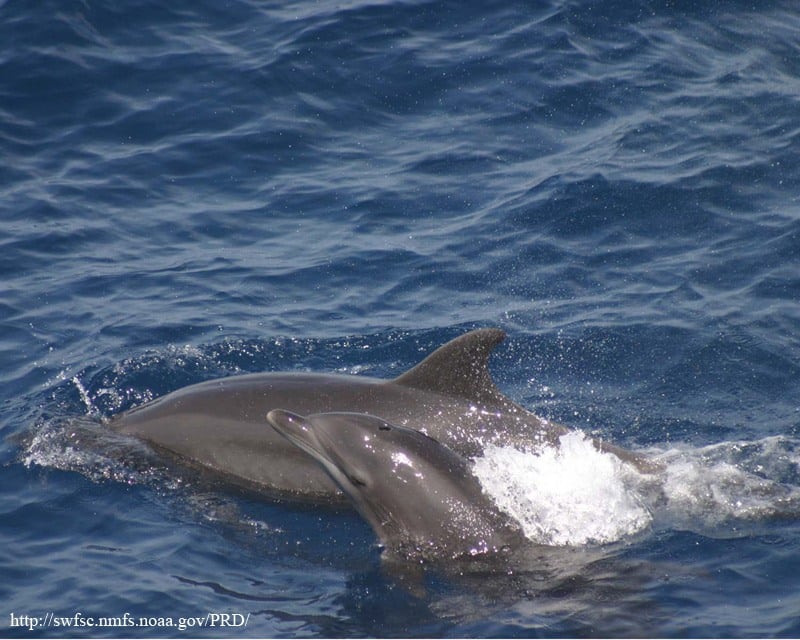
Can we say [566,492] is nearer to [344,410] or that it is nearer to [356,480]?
[356,480]

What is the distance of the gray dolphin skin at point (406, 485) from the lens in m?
9.28

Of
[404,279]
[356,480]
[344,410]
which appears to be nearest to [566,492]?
[356,480]

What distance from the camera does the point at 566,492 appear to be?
1002cm

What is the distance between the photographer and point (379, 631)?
8492 mm

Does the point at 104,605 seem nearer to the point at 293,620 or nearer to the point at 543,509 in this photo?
the point at 293,620

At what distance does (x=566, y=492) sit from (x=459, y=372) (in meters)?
1.38

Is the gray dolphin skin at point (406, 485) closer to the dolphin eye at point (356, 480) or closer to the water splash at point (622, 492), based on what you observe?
the dolphin eye at point (356, 480)

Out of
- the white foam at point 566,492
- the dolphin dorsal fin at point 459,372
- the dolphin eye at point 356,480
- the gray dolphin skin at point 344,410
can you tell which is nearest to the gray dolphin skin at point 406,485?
the dolphin eye at point 356,480

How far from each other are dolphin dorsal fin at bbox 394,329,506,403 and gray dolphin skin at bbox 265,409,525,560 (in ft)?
3.02

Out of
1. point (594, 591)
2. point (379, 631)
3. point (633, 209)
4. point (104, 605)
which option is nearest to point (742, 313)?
point (633, 209)

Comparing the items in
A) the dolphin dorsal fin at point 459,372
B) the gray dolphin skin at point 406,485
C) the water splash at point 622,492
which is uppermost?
the dolphin dorsal fin at point 459,372

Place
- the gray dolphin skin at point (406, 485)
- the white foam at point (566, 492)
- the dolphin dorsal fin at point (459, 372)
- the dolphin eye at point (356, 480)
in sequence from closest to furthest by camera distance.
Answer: the gray dolphin skin at point (406, 485), the dolphin eye at point (356, 480), the white foam at point (566, 492), the dolphin dorsal fin at point (459, 372)

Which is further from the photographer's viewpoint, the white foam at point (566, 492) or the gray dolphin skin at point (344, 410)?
the gray dolphin skin at point (344, 410)

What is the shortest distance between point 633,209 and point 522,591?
7942 mm
